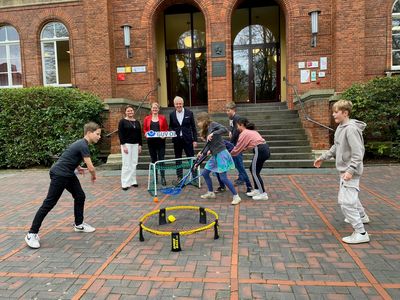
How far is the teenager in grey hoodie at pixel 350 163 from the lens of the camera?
4238 mm

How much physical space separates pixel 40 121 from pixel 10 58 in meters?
7.02

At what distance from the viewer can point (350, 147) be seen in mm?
4316

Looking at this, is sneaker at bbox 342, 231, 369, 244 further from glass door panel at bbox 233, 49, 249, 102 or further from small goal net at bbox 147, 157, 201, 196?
glass door panel at bbox 233, 49, 249, 102

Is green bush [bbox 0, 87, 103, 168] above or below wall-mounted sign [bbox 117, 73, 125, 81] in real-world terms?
below

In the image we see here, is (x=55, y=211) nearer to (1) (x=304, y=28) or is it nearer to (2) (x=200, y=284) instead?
(2) (x=200, y=284)

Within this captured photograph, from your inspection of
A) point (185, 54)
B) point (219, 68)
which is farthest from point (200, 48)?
point (219, 68)

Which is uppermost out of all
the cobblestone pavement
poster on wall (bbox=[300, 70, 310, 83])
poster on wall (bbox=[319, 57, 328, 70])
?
poster on wall (bbox=[319, 57, 328, 70])

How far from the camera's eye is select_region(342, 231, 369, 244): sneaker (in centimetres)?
432

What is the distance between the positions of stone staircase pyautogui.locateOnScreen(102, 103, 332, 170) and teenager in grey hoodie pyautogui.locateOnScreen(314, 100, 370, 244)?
5.79 m

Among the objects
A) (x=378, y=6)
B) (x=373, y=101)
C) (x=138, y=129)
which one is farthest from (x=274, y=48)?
(x=138, y=129)

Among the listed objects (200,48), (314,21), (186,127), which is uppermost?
(314,21)

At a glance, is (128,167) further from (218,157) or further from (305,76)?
(305,76)

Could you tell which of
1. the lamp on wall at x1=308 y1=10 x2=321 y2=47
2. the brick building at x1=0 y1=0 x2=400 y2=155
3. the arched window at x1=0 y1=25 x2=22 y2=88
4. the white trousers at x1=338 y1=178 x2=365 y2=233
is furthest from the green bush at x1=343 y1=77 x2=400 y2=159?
the arched window at x1=0 y1=25 x2=22 y2=88

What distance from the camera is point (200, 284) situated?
3.43 m
